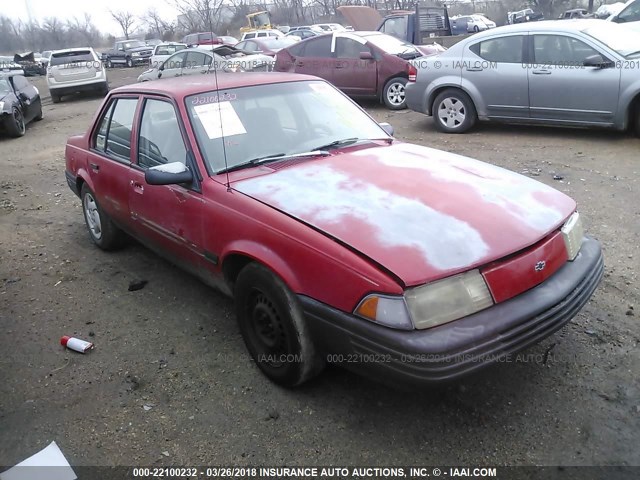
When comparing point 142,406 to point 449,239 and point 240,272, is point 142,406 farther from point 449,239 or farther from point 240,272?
point 449,239

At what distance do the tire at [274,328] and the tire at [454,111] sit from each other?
A: 6.31m

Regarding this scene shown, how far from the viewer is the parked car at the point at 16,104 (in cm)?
1120

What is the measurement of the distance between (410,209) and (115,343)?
6.89ft

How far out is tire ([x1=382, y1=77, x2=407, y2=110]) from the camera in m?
10.5

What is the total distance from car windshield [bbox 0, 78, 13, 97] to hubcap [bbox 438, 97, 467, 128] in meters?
9.01

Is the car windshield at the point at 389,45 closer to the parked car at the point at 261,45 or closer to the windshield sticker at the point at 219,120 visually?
the parked car at the point at 261,45

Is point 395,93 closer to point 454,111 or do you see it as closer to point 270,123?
point 454,111

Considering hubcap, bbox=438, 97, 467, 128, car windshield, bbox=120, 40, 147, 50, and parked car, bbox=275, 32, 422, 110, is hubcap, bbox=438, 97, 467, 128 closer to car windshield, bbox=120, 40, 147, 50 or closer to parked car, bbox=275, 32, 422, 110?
parked car, bbox=275, 32, 422, 110

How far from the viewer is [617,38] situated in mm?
7223

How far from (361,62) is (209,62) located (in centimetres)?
522

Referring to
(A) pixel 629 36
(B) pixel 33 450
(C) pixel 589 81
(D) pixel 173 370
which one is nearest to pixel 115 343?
(D) pixel 173 370

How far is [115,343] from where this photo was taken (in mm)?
3520

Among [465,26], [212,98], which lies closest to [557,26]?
[212,98]

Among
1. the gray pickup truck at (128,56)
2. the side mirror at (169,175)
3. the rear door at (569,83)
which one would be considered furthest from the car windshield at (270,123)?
the gray pickup truck at (128,56)
